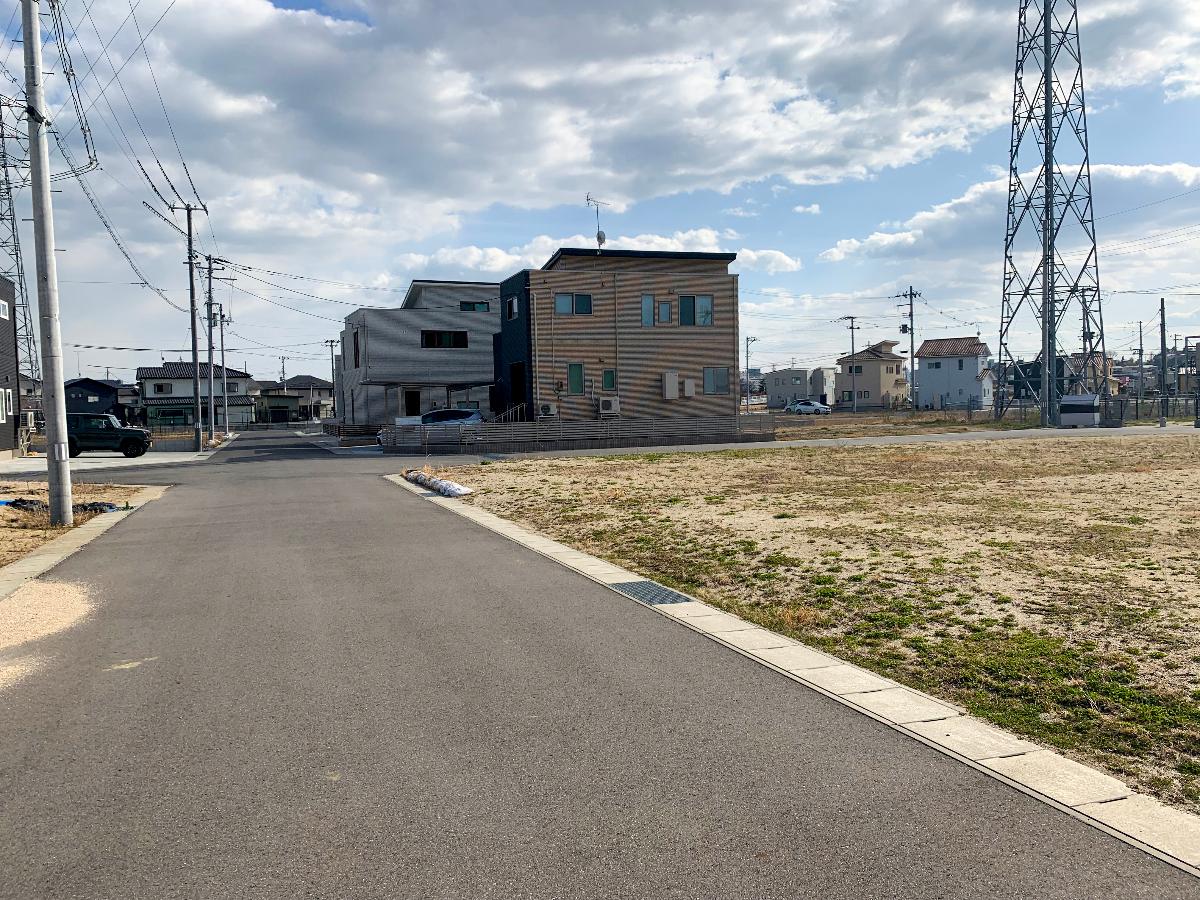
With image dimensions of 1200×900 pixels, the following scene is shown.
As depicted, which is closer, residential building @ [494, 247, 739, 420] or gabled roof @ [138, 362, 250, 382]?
residential building @ [494, 247, 739, 420]

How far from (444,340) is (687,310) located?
1826 centimetres

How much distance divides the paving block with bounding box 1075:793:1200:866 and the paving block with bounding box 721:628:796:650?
3.16 meters

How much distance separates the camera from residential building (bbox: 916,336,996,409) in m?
89.4

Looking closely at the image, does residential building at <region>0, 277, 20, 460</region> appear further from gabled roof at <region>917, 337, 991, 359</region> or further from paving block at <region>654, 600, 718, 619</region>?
gabled roof at <region>917, 337, 991, 359</region>

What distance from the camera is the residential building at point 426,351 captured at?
5331cm

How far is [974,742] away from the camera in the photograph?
16.5 feet

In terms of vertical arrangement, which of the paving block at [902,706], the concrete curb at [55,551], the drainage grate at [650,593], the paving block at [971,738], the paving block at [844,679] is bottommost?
the drainage grate at [650,593]

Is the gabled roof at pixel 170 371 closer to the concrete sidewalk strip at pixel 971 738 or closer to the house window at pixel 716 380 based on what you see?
the house window at pixel 716 380

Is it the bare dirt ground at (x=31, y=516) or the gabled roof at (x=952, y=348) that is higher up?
the gabled roof at (x=952, y=348)

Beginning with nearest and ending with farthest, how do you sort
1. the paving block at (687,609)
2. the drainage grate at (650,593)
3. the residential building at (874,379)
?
1. the paving block at (687,609)
2. the drainage grate at (650,593)
3. the residential building at (874,379)

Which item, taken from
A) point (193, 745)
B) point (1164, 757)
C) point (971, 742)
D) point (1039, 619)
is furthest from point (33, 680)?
point (1039, 619)

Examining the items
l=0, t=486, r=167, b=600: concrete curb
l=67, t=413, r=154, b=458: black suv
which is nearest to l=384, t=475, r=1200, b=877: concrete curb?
l=0, t=486, r=167, b=600: concrete curb

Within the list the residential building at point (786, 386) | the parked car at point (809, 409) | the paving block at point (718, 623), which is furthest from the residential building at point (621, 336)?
the residential building at point (786, 386)

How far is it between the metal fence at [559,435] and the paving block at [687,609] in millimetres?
27344
